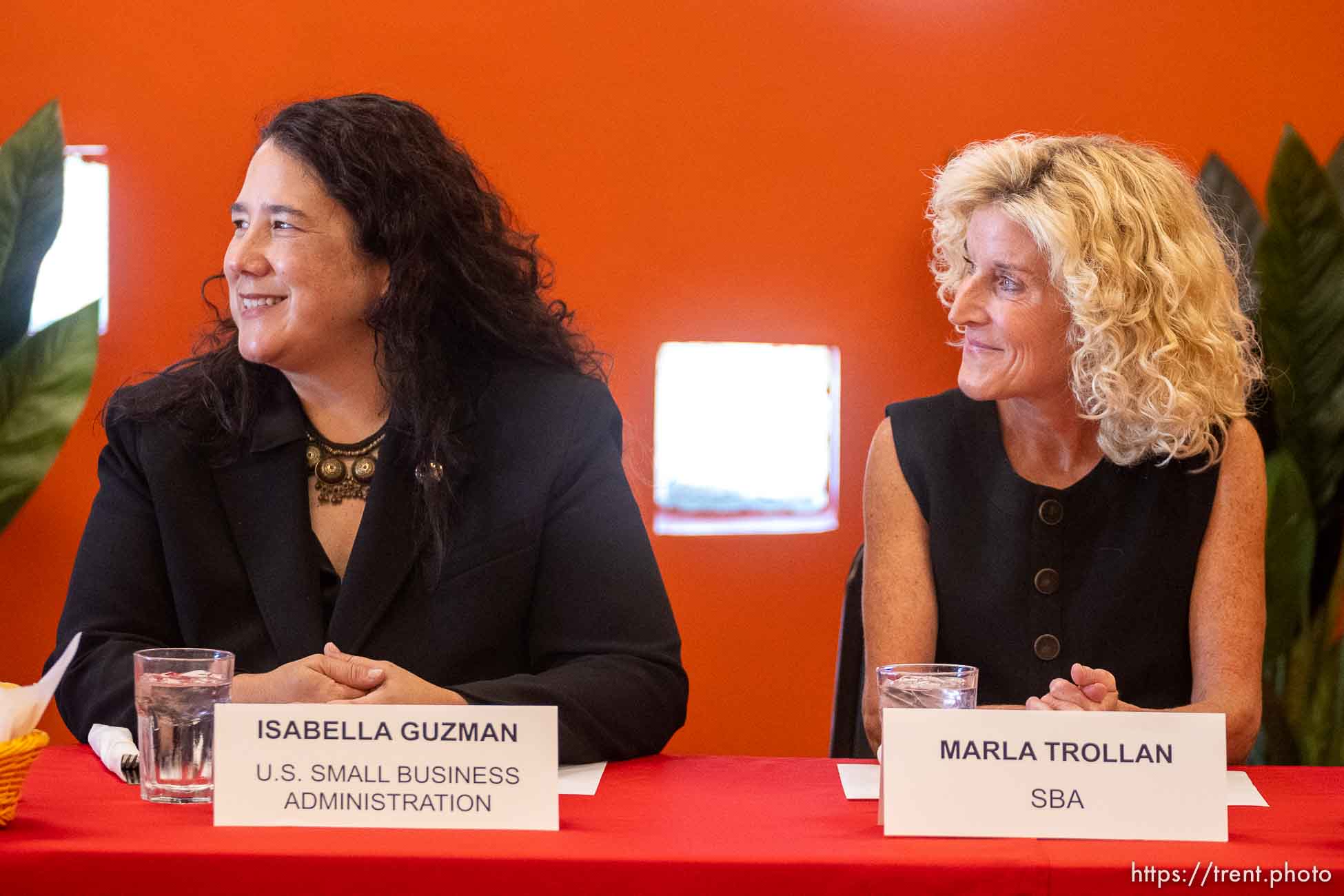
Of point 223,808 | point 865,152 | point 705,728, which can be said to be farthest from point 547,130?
point 223,808

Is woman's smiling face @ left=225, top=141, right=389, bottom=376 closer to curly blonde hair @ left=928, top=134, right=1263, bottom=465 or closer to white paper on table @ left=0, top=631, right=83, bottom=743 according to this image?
white paper on table @ left=0, top=631, right=83, bottom=743

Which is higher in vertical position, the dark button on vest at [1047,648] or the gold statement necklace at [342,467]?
the gold statement necklace at [342,467]

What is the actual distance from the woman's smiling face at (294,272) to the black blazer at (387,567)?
0.34ft

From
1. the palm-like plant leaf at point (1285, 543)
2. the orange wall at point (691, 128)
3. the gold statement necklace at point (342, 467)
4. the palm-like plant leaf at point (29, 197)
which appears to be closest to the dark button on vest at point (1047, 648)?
the gold statement necklace at point (342, 467)

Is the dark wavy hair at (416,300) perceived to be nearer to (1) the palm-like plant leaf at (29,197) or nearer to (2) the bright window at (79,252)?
(1) the palm-like plant leaf at (29,197)

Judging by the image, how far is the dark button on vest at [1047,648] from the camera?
188 centimetres

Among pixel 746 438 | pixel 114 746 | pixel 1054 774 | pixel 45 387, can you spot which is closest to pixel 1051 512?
pixel 1054 774

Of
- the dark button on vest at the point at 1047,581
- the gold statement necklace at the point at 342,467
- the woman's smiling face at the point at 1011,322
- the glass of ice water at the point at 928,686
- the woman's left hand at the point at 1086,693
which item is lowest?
the dark button on vest at the point at 1047,581

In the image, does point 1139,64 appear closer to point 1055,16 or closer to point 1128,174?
point 1055,16

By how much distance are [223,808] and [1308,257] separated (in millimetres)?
2457

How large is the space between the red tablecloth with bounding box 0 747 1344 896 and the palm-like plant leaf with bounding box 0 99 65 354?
1911 millimetres

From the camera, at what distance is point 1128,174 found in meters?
1.95

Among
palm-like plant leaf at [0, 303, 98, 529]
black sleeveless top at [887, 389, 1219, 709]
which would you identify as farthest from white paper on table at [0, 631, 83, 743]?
palm-like plant leaf at [0, 303, 98, 529]

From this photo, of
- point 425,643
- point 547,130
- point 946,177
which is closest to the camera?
point 425,643
